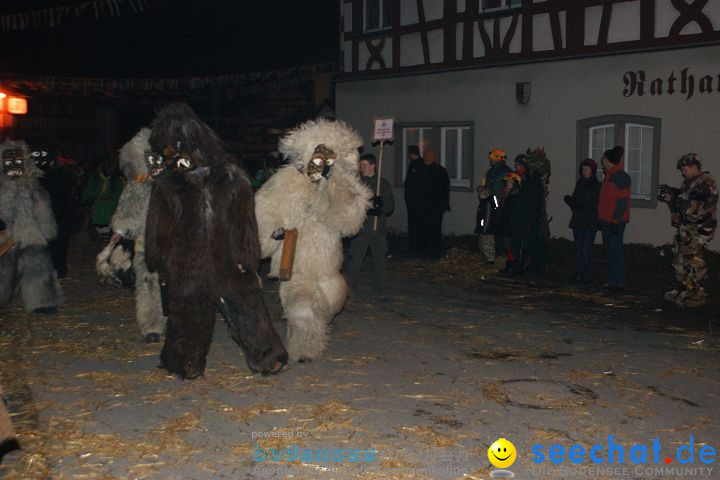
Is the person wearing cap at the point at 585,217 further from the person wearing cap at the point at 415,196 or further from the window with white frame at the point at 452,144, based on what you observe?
the window with white frame at the point at 452,144

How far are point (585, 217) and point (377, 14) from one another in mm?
10557

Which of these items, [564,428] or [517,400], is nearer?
[564,428]

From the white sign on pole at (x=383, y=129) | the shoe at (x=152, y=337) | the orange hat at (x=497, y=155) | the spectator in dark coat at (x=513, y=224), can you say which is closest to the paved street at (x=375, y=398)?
the shoe at (x=152, y=337)

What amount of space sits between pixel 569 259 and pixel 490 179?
2313 mm

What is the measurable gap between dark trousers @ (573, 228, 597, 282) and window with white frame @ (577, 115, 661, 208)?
2.97 metres

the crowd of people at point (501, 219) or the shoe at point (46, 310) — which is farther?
the shoe at point (46, 310)

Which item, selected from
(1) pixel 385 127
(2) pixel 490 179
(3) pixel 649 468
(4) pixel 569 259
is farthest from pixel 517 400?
(4) pixel 569 259

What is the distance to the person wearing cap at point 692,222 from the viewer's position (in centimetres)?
1109

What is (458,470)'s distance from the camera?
18.5 feet

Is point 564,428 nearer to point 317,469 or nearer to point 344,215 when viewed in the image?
point 317,469

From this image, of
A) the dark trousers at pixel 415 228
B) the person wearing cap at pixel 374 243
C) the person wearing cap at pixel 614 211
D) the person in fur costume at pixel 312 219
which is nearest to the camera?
the person in fur costume at pixel 312 219

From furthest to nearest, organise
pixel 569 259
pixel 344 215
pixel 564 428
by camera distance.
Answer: pixel 569 259 → pixel 344 215 → pixel 564 428

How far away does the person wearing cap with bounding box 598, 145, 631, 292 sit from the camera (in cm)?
1255

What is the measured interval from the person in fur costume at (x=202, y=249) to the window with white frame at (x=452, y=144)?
12570 mm
